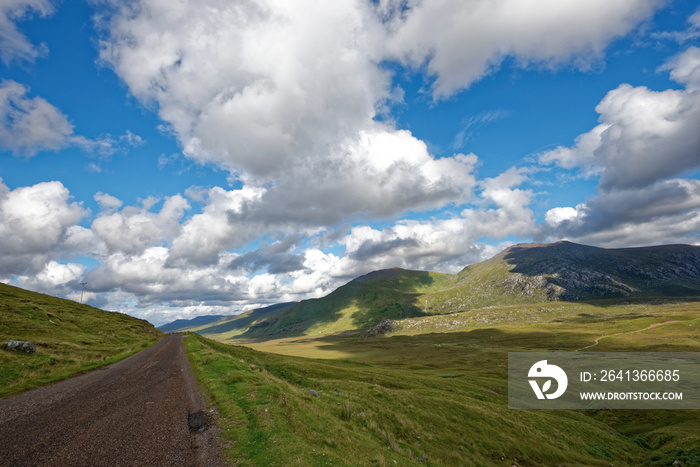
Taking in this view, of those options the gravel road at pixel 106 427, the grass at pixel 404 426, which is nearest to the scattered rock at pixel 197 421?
the gravel road at pixel 106 427

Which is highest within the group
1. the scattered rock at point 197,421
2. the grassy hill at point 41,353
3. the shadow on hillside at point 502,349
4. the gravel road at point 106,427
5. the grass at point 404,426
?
the grassy hill at point 41,353

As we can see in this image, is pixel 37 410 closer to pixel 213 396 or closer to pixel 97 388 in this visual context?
pixel 97 388

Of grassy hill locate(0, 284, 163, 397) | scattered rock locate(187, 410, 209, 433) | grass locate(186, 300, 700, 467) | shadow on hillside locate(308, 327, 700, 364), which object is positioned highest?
grassy hill locate(0, 284, 163, 397)

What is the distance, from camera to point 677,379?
227 ft

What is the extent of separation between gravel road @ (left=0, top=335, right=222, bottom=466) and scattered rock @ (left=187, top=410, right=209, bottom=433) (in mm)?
52

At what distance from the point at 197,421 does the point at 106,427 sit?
4.28 metres

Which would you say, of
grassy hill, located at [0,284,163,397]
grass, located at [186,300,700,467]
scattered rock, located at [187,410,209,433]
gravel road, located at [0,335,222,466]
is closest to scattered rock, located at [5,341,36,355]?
grassy hill, located at [0,284,163,397]

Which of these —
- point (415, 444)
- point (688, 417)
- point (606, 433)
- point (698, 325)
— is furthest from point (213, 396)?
point (698, 325)

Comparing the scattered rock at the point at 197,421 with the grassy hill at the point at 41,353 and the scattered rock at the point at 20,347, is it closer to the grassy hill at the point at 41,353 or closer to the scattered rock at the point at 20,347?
the grassy hill at the point at 41,353

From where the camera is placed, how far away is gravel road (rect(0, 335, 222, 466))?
468 inches

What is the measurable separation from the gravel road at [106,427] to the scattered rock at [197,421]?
0.17ft

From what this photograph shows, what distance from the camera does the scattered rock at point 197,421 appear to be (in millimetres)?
15023

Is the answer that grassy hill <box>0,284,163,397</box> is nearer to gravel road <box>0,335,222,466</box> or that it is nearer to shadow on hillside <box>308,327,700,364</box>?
gravel road <box>0,335,222,466</box>

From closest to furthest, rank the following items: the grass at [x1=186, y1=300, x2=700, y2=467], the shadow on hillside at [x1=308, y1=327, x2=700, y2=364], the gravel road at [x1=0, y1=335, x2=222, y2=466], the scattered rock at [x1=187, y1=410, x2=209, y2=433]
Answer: the gravel road at [x1=0, y1=335, x2=222, y2=466], the scattered rock at [x1=187, y1=410, x2=209, y2=433], the grass at [x1=186, y1=300, x2=700, y2=467], the shadow on hillside at [x1=308, y1=327, x2=700, y2=364]
